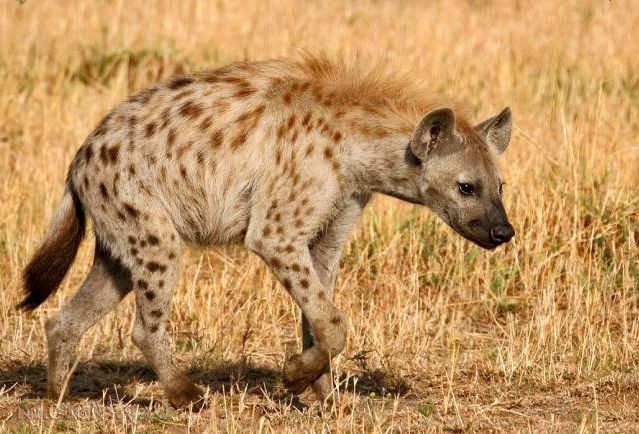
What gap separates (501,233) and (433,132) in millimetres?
475

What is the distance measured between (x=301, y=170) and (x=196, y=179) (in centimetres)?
46

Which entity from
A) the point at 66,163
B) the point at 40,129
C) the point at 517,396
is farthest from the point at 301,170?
the point at 40,129

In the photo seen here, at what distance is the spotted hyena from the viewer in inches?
197

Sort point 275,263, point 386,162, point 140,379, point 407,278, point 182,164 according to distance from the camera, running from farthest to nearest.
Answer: point 407,278, point 140,379, point 182,164, point 386,162, point 275,263

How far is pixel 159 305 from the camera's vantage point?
5.14 metres

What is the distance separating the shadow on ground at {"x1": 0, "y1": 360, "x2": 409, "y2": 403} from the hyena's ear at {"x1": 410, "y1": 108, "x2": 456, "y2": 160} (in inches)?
42.3

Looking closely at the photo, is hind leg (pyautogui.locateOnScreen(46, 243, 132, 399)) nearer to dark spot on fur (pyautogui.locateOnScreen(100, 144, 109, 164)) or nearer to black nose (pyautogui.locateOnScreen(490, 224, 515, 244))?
dark spot on fur (pyautogui.locateOnScreen(100, 144, 109, 164))

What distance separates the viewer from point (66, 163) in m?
8.16

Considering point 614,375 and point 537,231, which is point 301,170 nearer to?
point 614,375

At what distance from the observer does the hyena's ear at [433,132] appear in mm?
4938

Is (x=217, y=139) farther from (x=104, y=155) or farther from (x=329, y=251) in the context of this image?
(x=329, y=251)

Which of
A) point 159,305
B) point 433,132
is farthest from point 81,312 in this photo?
point 433,132

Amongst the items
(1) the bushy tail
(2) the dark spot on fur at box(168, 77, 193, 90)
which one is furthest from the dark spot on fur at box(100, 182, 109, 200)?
(2) the dark spot on fur at box(168, 77, 193, 90)

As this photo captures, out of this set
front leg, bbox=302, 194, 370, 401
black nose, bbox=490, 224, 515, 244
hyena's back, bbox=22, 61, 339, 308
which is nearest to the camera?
black nose, bbox=490, 224, 515, 244
